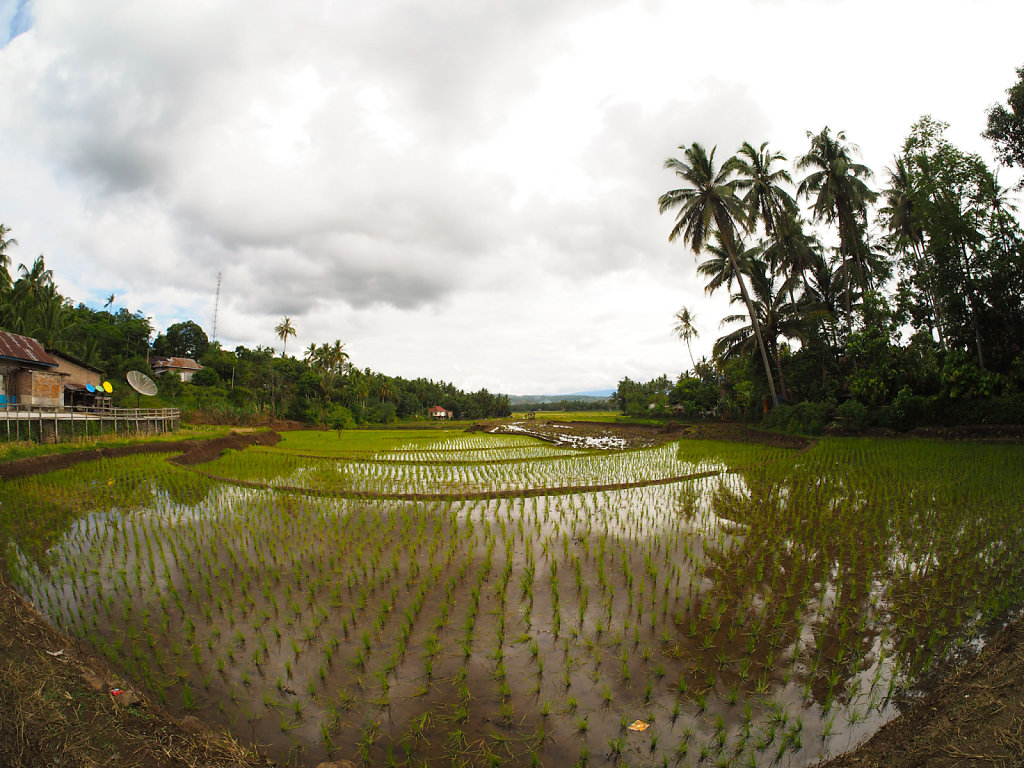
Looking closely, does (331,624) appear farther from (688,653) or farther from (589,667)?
(688,653)

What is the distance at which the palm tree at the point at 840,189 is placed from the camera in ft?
61.0

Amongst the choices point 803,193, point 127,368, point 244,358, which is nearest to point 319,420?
point 127,368

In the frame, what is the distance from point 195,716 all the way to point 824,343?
77.9 ft

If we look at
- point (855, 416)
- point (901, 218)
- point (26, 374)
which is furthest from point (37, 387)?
point (901, 218)

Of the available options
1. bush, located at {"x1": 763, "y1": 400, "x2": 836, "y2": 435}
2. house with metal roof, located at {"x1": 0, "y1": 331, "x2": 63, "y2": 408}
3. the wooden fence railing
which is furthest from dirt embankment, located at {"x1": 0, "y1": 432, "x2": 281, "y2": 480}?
bush, located at {"x1": 763, "y1": 400, "x2": 836, "y2": 435}

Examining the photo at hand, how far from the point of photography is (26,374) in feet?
57.4

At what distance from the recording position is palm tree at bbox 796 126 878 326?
18594mm

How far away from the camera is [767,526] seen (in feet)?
23.8

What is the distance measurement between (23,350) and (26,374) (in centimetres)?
97

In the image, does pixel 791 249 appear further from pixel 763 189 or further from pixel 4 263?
pixel 4 263

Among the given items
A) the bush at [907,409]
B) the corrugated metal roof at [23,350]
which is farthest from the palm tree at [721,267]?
the corrugated metal roof at [23,350]

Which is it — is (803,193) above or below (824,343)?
above

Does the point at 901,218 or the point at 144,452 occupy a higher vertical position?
the point at 901,218

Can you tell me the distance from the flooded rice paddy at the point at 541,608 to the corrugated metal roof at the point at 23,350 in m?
10.8
